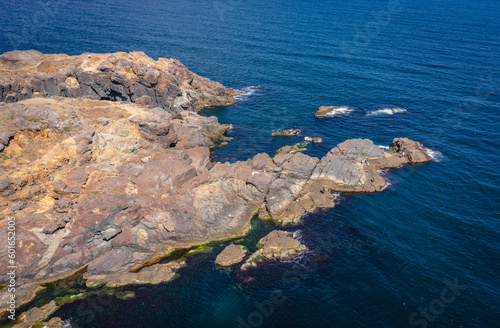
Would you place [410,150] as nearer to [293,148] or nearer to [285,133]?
[293,148]

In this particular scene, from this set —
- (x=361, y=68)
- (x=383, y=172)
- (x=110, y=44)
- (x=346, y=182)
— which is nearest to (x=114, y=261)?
(x=346, y=182)

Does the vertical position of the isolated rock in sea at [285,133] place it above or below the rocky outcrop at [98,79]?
below

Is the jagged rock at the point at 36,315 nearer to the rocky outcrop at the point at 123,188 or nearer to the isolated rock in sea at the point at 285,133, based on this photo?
the rocky outcrop at the point at 123,188

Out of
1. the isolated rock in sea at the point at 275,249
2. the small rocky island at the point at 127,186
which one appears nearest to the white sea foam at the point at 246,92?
the small rocky island at the point at 127,186

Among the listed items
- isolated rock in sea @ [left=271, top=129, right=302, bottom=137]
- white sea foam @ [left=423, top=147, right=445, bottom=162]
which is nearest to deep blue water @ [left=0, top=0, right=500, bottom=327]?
white sea foam @ [left=423, top=147, right=445, bottom=162]

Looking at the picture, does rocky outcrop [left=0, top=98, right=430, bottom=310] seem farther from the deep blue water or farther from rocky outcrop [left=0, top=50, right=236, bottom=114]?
rocky outcrop [left=0, top=50, right=236, bottom=114]
